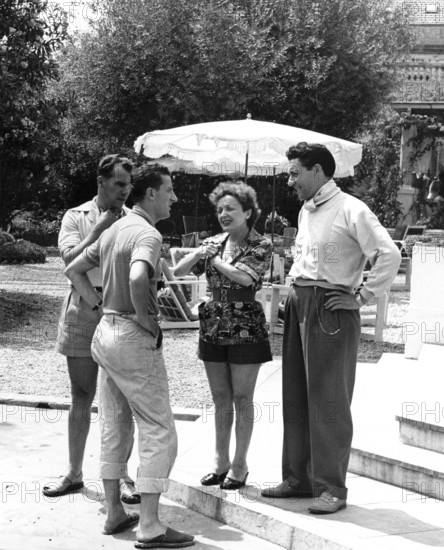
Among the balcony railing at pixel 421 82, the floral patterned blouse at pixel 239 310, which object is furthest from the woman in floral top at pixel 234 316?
the balcony railing at pixel 421 82

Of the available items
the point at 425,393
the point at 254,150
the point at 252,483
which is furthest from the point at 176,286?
the point at 252,483

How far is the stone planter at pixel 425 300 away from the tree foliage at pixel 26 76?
650 centimetres

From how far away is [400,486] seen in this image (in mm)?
5953

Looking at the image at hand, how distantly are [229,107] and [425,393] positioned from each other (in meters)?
16.5

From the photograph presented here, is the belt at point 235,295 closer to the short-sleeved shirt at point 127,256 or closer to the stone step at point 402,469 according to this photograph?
the short-sleeved shirt at point 127,256

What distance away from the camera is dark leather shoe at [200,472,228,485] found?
5.87m

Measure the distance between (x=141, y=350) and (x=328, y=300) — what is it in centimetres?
98

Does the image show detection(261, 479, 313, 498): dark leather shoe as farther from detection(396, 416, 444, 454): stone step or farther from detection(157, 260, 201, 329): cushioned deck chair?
detection(157, 260, 201, 329): cushioned deck chair

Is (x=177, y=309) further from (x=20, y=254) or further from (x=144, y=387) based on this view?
(x=20, y=254)

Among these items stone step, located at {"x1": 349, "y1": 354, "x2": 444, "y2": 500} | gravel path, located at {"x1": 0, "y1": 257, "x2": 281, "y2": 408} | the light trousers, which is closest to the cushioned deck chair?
gravel path, located at {"x1": 0, "y1": 257, "x2": 281, "y2": 408}

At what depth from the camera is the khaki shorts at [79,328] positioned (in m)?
5.80

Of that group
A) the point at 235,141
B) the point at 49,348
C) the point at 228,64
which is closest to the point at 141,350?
the point at 49,348

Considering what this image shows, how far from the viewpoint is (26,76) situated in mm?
14016

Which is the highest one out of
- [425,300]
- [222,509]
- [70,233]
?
[70,233]
